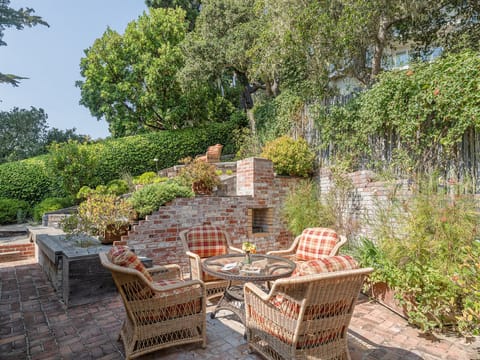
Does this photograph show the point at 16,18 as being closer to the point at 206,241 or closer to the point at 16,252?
the point at 16,252

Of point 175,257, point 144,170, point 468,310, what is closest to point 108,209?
point 175,257

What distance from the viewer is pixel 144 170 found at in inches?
465

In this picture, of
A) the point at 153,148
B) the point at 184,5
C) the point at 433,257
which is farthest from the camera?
the point at 184,5

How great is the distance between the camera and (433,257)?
3.46m

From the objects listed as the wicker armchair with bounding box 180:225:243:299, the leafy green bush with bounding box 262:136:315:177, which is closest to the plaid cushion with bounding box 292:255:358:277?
the wicker armchair with bounding box 180:225:243:299

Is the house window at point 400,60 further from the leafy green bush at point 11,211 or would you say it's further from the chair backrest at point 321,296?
the leafy green bush at point 11,211

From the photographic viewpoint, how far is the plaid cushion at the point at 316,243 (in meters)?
4.11

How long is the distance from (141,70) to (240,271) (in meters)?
12.0

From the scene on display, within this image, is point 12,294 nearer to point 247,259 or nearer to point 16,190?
point 247,259

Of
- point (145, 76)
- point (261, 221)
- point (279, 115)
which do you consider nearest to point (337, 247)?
point (261, 221)

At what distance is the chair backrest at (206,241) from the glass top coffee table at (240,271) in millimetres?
588

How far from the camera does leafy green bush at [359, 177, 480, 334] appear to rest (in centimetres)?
306

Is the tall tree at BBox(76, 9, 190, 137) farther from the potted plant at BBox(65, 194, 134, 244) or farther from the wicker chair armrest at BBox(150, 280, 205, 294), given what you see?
the wicker chair armrest at BBox(150, 280, 205, 294)

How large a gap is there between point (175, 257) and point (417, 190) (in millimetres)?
4167
